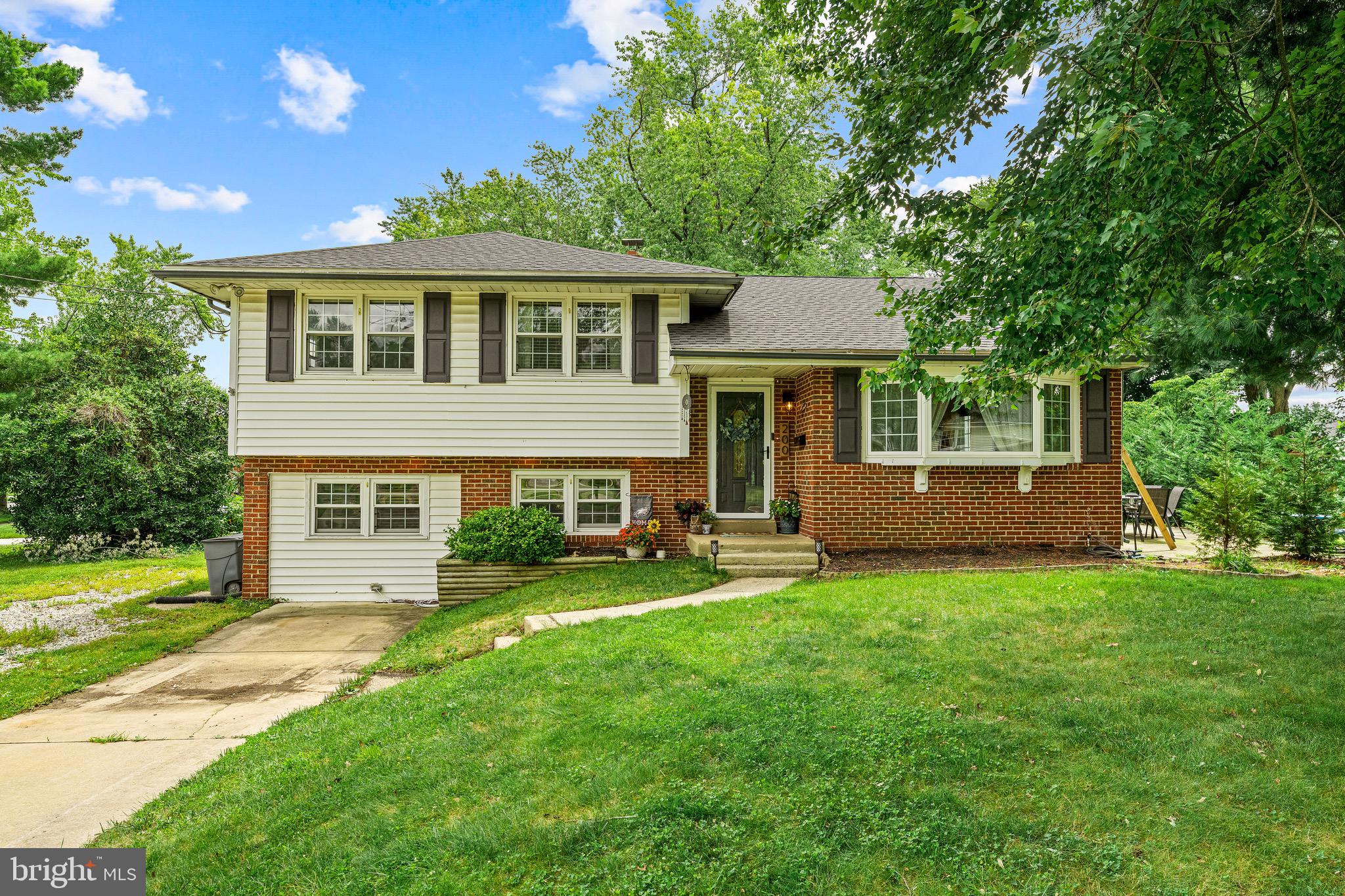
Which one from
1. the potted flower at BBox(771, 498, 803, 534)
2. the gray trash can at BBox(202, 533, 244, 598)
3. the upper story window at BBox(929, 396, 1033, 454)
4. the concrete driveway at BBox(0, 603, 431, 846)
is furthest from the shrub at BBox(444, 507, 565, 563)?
the upper story window at BBox(929, 396, 1033, 454)

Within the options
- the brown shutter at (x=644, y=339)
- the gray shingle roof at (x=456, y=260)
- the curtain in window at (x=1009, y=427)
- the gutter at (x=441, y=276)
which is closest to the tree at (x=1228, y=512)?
the curtain in window at (x=1009, y=427)

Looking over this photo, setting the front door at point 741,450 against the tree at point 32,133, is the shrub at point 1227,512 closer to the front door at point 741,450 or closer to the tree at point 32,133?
the front door at point 741,450

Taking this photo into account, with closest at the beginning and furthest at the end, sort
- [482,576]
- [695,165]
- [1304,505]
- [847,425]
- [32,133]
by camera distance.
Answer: [1304,505], [482,576], [847,425], [32,133], [695,165]

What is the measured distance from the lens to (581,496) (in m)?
10.7

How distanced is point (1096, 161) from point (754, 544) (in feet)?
21.2

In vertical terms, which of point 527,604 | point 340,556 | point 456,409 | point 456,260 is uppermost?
point 456,260

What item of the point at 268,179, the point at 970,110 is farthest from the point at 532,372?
the point at 268,179

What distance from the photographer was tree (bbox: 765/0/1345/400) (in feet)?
12.0

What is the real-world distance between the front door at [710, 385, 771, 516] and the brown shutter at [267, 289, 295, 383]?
6571mm

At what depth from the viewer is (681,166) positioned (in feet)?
65.4

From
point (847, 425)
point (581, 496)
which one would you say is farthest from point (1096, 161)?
point (581, 496)

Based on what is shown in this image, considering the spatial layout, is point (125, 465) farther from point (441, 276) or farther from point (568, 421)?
point (568, 421)

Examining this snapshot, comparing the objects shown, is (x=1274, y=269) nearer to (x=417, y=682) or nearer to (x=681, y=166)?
(x=417, y=682)

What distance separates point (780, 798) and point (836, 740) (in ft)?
2.08
